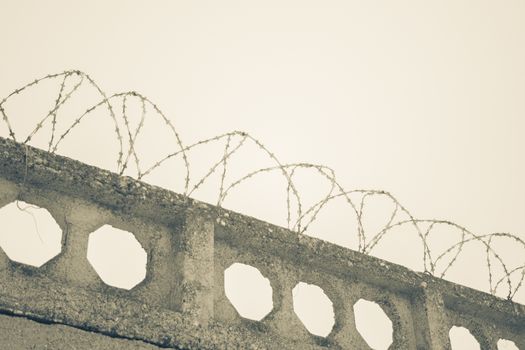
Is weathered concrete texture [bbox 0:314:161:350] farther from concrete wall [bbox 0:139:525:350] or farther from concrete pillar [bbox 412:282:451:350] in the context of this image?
concrete pillar [bbox 412:282:451:350]

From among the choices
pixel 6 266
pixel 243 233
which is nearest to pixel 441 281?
pixel 243 233

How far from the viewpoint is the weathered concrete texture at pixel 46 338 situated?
3111 mm

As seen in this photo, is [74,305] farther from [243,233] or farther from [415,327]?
[415,327]

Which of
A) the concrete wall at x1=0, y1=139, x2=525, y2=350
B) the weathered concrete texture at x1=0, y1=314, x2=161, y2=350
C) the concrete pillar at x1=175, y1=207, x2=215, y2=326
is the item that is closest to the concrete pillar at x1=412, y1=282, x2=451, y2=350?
the concrete wall at x1=0, y1=139, x2=525, y2=350

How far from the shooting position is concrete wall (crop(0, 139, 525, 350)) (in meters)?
3.25

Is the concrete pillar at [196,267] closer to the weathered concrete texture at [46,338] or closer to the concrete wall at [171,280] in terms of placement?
the concrete wall at [171,280]

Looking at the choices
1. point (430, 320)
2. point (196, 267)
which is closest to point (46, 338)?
point (196, 267)

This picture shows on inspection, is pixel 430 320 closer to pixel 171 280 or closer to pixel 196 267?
pixel 196 267

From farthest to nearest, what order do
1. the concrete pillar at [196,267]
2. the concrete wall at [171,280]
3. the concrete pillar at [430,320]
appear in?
the concrete pillar at [430,320] < the concrete pillar at [196,267] < the concrete wall at [171,280]

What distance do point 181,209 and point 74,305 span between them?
0.93 metres

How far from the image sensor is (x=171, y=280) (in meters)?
3.79

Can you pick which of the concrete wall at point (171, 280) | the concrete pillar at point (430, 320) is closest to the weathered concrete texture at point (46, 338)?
the concrete wall at point (171, 280)

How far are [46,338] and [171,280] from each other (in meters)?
0.84

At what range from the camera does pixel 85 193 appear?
3.73 meters
